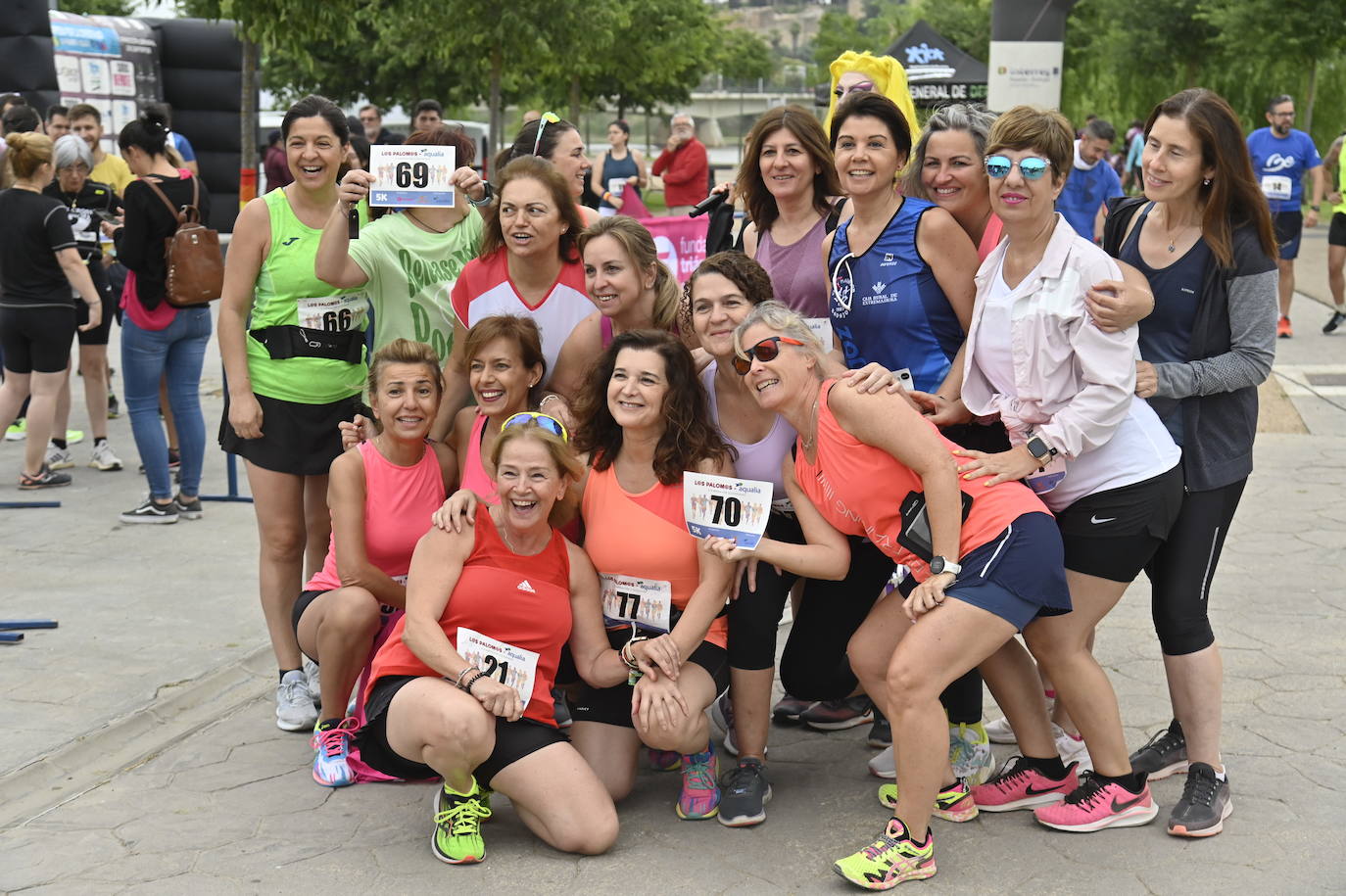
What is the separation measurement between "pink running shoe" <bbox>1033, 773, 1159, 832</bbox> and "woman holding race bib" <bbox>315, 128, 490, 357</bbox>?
2.51m

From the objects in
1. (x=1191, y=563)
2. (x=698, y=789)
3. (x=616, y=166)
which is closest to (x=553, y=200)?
(x=698, y=789)

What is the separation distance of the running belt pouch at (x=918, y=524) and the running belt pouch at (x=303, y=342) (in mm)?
2121

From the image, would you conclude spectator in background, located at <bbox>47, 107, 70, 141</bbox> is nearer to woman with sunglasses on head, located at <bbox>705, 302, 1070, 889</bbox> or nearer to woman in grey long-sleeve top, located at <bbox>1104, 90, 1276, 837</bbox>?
woman with sunglasses on head, located at <bbox>705, 302, 1070, 889</bbox>

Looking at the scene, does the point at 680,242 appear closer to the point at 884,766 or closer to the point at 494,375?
the point at 494,375

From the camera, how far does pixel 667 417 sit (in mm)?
3928

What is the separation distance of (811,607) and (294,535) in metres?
1.80

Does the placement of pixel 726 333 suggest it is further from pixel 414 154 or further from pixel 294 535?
pixel 294 535

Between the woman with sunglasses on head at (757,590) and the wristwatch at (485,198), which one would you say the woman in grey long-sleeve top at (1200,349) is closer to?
the woman with sunglasses on head at (757,590)

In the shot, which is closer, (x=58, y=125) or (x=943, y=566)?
(x=943, y=566)

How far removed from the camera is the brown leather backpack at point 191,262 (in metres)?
→ 6.40

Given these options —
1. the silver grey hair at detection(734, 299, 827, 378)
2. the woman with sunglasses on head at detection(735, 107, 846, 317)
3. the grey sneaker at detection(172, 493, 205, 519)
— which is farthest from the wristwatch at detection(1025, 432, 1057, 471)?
the grey sneaker at detection(172, 493, 205, 519)

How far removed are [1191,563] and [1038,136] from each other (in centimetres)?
124

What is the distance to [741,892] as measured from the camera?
11.2ft

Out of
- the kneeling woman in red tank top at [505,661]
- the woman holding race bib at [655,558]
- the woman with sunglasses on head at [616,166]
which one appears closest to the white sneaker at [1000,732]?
the woman holding race bib at [655,558]
